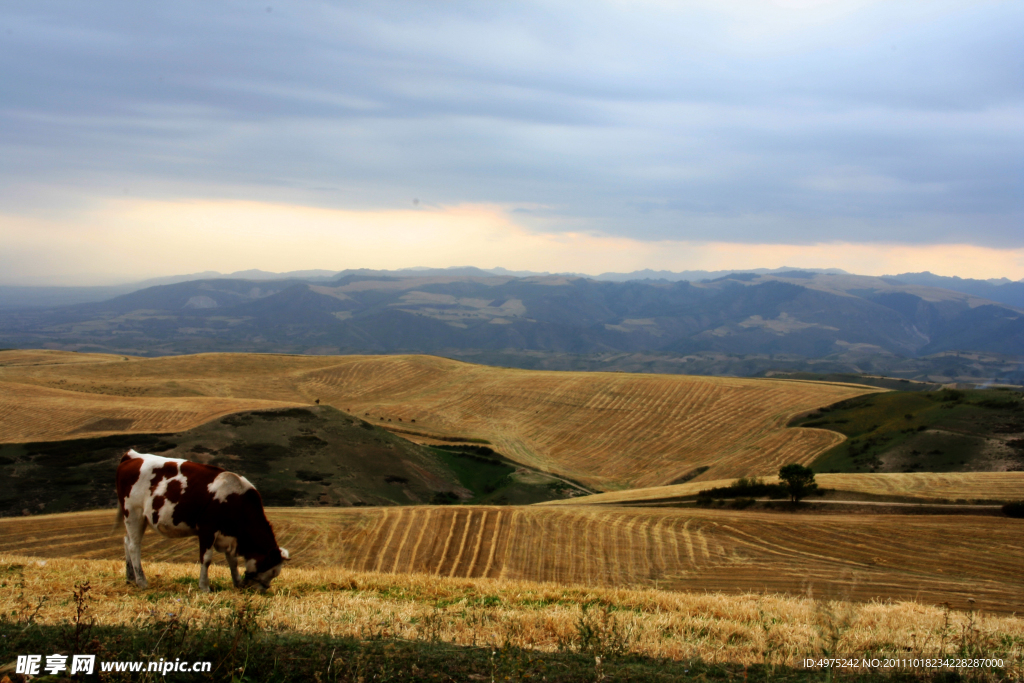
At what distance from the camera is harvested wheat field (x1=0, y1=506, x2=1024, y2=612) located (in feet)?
63.6

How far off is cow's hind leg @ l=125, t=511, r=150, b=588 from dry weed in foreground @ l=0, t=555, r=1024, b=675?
0.24 m

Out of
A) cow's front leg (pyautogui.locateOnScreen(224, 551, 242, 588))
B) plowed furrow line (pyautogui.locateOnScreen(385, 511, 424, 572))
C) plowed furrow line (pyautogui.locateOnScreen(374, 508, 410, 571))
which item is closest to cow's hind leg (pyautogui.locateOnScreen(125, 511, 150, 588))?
cow's front leg (pyautogui.locateOnScreen(224, 551, 242, 588))

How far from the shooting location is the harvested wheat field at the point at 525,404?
208ft

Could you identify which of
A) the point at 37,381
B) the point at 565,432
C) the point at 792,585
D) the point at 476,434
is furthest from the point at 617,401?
the point at 37,381

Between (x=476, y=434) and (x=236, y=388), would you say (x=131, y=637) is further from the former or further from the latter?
(x=236, y=388)

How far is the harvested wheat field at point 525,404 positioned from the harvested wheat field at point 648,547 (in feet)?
100

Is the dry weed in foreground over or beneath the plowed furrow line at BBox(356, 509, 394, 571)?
over

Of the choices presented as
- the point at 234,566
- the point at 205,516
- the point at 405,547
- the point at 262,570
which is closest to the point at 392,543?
the point at 405,547

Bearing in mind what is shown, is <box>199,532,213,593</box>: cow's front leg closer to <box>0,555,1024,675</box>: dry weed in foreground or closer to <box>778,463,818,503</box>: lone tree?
<box>0,555,1024,675</box>: dry weed in foreground

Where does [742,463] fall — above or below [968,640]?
below

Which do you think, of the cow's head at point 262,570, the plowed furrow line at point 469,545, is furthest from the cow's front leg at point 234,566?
the plowed furrow line at point 469,545

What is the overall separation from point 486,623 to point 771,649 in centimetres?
393

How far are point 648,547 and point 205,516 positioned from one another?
1829 cm

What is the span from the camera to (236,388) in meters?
93.6
